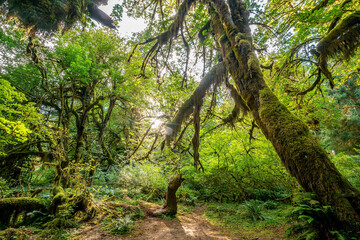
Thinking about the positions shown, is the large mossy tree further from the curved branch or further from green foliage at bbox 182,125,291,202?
green foliage at bbox 182,125,291,202

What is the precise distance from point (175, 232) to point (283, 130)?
4.37 m

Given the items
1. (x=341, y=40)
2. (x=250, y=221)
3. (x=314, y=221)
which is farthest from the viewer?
(x=250, y=221)

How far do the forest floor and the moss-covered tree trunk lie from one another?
2768mm

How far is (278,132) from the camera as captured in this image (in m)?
2.52

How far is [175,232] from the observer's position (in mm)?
4621

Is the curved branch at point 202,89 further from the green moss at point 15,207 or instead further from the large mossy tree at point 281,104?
the green moss at point 15,207

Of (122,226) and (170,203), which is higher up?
(170,203)

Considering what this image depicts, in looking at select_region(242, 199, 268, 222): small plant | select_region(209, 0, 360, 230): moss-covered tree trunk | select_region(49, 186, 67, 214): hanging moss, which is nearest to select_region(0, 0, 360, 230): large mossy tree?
select_region(209, 0, 360, 230): moss-covered tree trunk

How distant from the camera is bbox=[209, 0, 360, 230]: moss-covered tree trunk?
6.20ft

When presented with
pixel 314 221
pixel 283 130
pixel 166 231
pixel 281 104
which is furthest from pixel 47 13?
pixel 314 221

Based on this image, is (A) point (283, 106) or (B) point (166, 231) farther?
(B) point (166, 231)

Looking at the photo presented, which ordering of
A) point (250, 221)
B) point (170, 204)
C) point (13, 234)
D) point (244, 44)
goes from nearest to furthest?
1. point (244, 44)
2. point (13, 234)
3. point (250, 221)
4. point (170, 204)

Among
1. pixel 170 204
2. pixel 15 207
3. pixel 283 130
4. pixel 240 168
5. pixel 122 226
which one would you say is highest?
pixel 283 130

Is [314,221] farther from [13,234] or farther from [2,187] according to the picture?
[2,187]
